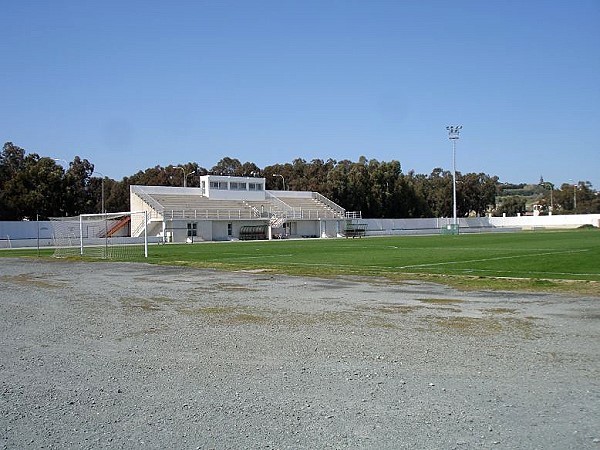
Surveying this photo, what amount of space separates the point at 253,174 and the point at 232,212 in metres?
49.3

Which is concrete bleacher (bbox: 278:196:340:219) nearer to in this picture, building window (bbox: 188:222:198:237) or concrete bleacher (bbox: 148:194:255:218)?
concrete bleacher (bbox: 148:194:255:218)

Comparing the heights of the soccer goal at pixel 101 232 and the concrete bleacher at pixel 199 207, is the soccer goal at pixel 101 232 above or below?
below

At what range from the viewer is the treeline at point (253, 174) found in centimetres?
8844

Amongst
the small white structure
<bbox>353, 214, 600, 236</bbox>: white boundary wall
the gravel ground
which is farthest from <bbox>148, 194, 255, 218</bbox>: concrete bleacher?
the gravel ground

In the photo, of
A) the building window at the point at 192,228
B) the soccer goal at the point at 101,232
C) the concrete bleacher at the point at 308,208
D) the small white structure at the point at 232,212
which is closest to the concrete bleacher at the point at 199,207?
the small white structure at the point at 232,212

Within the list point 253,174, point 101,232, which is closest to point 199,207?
point 101,232

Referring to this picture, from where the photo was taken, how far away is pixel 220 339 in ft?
38.0

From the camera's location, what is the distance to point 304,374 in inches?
345

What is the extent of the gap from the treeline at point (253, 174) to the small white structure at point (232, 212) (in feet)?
36.4

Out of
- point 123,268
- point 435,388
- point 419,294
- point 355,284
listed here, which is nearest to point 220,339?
point 435,388

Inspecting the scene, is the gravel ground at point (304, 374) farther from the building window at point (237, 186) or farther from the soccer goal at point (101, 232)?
the building window at point (237, 186)

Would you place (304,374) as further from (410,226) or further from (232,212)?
(410,226)

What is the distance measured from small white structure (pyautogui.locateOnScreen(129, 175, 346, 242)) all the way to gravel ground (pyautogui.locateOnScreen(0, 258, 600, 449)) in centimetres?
5987

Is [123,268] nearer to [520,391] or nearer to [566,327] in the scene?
[566,327]
